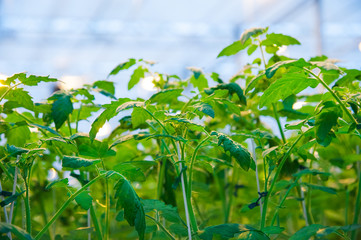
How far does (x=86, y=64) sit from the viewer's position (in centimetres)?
816

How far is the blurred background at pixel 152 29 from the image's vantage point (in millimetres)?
4832

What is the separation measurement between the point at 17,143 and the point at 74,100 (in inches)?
7.5

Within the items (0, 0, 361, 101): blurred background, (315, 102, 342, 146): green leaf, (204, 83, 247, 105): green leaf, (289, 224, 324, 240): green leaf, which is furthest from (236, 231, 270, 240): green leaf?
(0, 0, 361, 101): blurred background

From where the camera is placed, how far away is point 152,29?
6883 mm

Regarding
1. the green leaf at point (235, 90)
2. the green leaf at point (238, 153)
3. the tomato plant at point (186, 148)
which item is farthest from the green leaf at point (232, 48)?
the green leaf at point (238, 153)

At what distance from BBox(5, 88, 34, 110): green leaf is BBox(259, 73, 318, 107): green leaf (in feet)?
1.85

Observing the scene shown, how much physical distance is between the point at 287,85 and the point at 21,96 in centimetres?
63

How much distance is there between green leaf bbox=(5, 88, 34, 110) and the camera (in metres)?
0.90

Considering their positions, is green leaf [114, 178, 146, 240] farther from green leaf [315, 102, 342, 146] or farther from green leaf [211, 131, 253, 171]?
green leaf [315, 102, 342, 146]

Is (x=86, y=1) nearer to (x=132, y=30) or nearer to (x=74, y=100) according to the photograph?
(x=132, y=30)

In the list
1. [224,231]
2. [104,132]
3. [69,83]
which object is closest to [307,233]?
[224,231]

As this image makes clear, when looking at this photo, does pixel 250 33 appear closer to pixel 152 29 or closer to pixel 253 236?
pixel 253 236

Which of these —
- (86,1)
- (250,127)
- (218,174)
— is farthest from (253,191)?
(86,1)

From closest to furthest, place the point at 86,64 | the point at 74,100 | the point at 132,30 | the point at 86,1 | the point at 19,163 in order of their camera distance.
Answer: the point at 19,163
the point at 74,100
the point at 86,1
the point at 132,30
the point at 86,64
